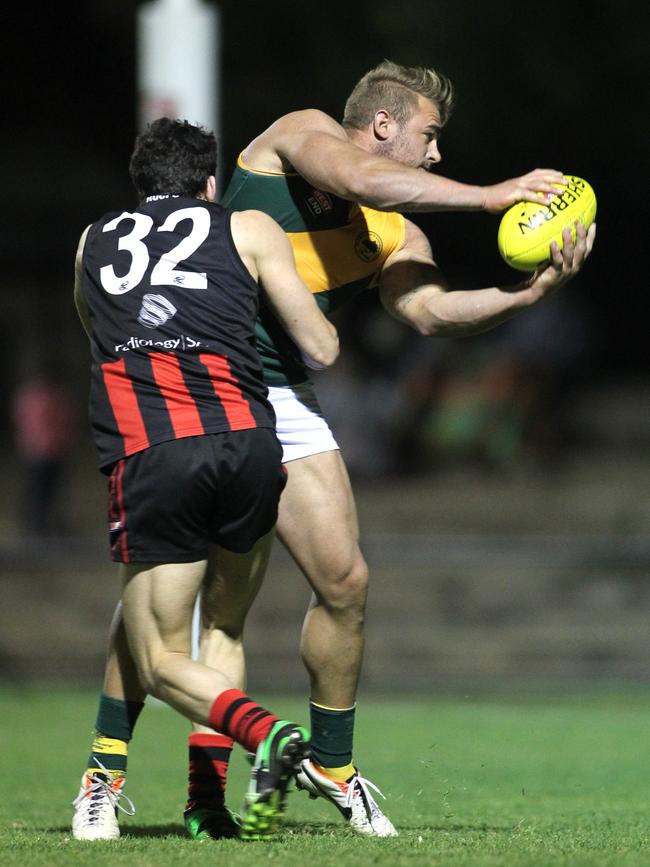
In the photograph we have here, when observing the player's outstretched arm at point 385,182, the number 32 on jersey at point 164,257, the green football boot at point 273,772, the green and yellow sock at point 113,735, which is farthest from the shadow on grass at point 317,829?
the player's outstretched arm at point 385,182

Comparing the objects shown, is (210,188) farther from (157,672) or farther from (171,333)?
(157,672)

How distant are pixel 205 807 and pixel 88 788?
411 millimetres

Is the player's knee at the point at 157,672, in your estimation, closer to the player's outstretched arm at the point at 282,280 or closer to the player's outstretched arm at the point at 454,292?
the player's outstretched arm at the point at 282,280

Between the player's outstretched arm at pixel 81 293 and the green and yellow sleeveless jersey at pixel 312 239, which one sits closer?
the player's outstretched arm at pixel 81 293

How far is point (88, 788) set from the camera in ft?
17.0

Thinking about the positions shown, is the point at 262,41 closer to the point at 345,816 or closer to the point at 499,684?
the point at 499,684

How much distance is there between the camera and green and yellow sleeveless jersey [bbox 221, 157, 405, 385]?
5.42 m

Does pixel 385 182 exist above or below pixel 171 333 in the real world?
above

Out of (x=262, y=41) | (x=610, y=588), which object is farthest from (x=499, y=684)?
(x=262, y=41)

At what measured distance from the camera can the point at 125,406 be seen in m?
4.74

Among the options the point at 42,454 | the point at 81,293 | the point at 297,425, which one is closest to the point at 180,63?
the point at 297,425

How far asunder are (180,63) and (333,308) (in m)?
5.12

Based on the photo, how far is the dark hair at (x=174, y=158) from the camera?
16.3 ft

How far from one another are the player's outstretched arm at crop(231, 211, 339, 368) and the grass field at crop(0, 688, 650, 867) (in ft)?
5.27
